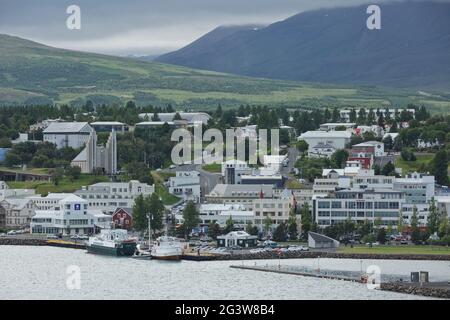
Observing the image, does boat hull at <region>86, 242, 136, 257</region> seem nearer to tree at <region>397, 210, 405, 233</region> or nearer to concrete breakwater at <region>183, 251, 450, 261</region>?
concrete breakwater at <region>183, 251, 450, 261</region>

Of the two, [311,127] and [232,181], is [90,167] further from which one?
[311,127]

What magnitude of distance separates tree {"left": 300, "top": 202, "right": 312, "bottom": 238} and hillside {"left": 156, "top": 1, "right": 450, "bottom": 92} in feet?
198

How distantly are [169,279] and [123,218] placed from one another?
12300mm

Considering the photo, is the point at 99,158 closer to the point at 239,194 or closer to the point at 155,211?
the point at 239,194

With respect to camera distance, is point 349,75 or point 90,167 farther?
point 349,75

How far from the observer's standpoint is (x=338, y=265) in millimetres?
33156

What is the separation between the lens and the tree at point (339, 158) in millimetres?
46906

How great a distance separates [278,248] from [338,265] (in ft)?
12.9

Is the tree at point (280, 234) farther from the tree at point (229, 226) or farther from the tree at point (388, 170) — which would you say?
the tree at point (388, 170)

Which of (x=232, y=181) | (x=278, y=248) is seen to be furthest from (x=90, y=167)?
(x=278, y=248)

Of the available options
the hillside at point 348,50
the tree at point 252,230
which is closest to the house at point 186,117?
the tree at point 252,230

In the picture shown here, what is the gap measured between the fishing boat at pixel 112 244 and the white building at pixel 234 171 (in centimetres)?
794
